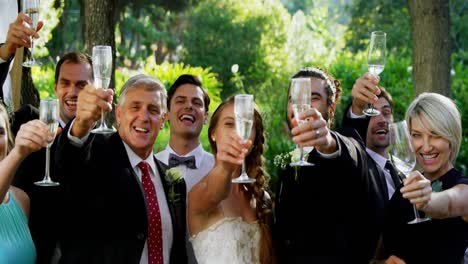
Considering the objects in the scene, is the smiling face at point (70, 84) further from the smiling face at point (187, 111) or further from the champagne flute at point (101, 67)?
the champagne flute at point (101, 67)

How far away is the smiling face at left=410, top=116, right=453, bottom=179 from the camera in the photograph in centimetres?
521

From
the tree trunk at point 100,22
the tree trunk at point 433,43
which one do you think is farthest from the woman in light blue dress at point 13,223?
the tree trunk at point 433,43

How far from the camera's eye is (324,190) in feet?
17.4

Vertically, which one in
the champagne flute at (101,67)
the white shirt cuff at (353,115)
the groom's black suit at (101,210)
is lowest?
the groom's black suit at (101,210)

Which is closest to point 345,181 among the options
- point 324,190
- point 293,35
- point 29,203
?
point 324,190

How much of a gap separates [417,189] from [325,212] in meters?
0.95

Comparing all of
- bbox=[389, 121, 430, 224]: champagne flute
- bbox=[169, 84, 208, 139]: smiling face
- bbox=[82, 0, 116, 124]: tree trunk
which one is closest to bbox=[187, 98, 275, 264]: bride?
bbox=[389, 121, 430, 224]: champagne flute

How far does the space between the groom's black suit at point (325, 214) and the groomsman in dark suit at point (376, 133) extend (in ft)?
0.77

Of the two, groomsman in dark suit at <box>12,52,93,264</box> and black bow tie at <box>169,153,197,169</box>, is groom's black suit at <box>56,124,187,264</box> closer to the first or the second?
groomsman in dark suit at <box>12,52,93,264</box>

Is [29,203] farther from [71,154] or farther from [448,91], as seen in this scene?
[448,91]

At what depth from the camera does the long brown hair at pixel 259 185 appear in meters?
5.65

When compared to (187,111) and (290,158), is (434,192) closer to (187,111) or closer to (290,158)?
(290,158)

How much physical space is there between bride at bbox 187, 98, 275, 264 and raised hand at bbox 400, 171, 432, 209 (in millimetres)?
1126

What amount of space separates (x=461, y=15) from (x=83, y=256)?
102ft
